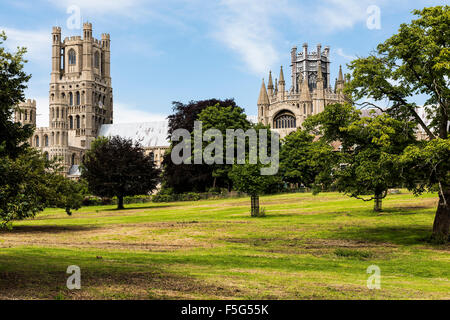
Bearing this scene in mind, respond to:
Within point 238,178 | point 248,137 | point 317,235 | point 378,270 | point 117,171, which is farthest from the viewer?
point 248,137

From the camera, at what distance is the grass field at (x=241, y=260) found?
41.6 feet

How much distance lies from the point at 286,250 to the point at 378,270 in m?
5.70

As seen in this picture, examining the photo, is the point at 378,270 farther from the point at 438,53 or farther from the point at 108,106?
the point at 108,106

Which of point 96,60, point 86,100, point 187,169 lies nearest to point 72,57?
point 96,60

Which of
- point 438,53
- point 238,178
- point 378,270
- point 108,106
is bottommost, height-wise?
point 378,270

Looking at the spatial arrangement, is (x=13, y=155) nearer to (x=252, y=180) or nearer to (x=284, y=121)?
(x=252, y=180)

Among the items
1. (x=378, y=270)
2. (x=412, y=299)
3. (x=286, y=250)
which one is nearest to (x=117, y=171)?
(x=286, y=250)

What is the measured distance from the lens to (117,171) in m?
62.6

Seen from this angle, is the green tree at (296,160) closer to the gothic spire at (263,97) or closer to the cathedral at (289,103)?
the cathedral at (289,103)

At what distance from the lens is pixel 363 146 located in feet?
84.9

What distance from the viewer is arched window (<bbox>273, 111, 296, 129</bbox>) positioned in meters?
124

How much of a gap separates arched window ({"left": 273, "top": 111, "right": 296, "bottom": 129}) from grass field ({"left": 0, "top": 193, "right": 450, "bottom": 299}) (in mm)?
88561

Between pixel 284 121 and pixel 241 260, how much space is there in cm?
10740

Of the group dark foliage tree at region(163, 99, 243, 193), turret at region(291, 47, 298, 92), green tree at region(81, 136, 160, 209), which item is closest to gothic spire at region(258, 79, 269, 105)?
turret at region(291, 47, 298, 92)
